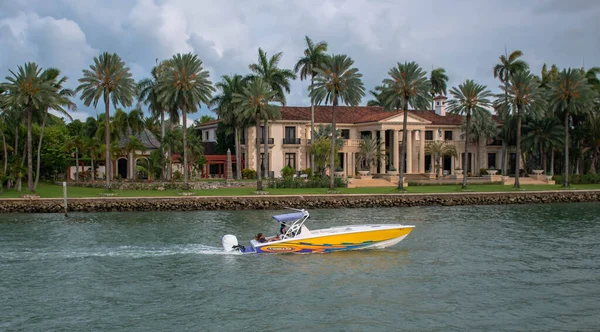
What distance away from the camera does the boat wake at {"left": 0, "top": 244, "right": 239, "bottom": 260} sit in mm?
31688

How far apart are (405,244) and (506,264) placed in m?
6.59

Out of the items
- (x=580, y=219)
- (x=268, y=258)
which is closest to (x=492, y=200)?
(x=580, y=219)

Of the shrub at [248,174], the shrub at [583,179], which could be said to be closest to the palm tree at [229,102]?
the shrub at [248,174]

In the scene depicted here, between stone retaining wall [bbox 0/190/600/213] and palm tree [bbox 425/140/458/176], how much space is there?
18.8 m

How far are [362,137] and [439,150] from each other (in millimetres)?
10455

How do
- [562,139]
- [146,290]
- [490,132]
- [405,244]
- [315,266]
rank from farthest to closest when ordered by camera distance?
[490,132]
[562,139]
[405,244]
[315,266]
[146,290]

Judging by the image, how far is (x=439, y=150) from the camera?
8106 centimetres

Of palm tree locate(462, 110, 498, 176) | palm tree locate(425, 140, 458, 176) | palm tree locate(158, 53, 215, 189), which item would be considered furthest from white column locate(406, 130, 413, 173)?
palm tree locate(158, 53, 215, 189)

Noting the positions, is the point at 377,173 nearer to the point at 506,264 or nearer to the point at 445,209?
the point at 445,209

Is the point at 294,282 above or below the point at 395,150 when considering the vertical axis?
below

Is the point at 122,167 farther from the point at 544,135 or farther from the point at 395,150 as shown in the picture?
the point at 544,135

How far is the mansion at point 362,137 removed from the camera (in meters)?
79.9

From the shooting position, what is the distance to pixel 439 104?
92.4m

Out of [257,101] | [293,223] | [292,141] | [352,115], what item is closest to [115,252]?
[293,223]
